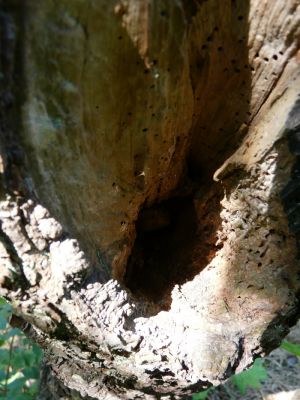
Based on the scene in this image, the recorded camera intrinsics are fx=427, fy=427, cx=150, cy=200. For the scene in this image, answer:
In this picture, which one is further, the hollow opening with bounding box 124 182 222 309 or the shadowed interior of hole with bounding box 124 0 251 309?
the hollow opening with bounding box 124 182 222 309

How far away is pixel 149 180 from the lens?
83 centimetres

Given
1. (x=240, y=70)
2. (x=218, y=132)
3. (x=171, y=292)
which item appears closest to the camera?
(x=240, y=70)

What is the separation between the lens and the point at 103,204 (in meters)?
0.76

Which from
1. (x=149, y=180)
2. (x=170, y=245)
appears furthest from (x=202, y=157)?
(x=170, y=245)

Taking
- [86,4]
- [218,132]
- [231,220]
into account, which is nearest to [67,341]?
[231,220]

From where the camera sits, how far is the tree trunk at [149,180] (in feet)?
1.91

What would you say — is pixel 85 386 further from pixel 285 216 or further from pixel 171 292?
pixel 285 216

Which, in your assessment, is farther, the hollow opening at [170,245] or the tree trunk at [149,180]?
the hollow opening at [170,245]

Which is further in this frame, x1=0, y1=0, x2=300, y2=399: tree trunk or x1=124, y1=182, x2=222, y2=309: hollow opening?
x1=124, y1=182, x2=222, y2=309: hollow opening

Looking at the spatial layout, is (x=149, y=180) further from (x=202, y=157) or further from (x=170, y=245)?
(x=170, y=245)

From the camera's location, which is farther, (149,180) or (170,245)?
(170,245)

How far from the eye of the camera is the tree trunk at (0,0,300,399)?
1.91 feet

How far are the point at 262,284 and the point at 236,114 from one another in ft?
1.13

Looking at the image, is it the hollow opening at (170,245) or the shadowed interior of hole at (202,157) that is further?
the hollow opening at (170,245)
